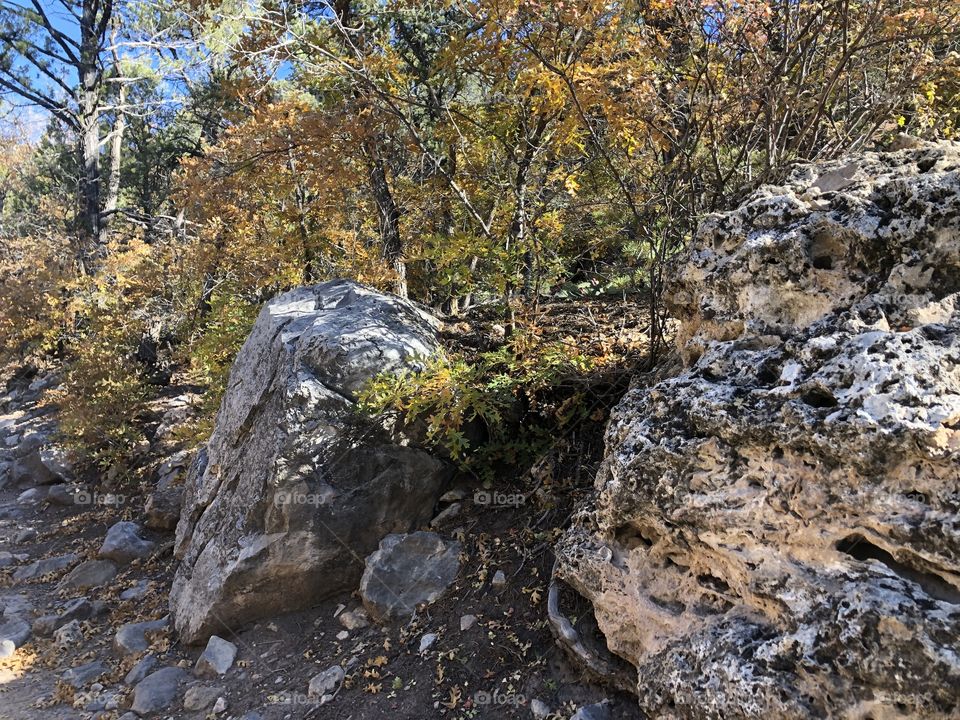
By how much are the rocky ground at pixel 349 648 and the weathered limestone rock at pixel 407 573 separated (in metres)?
0.09

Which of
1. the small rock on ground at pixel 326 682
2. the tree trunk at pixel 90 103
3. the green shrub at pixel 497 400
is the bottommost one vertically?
the small rock on ground at pixel 326 682

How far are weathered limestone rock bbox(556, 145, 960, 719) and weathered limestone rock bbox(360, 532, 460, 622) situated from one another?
1.40m

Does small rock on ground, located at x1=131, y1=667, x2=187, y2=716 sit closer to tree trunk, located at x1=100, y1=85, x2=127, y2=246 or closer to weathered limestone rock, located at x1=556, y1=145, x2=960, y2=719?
weathered limestone rock, located at x1=556, y1=145, x2=960, y2=719

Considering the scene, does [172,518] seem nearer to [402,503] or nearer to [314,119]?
[402,503]

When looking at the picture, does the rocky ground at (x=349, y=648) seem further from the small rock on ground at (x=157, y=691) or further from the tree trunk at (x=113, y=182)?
the tree trunk at (x=113, y=182)

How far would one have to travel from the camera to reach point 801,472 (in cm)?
261

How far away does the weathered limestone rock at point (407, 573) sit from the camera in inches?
181

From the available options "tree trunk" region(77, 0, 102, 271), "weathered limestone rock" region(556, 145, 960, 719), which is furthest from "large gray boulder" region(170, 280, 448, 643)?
"tree trunk" region(77, 0, 102, 271)

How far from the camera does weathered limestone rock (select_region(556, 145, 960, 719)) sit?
7.28 feet

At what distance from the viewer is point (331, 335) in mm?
5594

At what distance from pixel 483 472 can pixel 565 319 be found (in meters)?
1.57

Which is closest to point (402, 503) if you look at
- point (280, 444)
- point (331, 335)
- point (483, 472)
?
point (483, 472)

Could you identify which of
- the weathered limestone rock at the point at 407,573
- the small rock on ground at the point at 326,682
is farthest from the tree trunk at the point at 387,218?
the small rock on ground at the point at 326,682

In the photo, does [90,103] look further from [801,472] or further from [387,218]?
[801,472]
